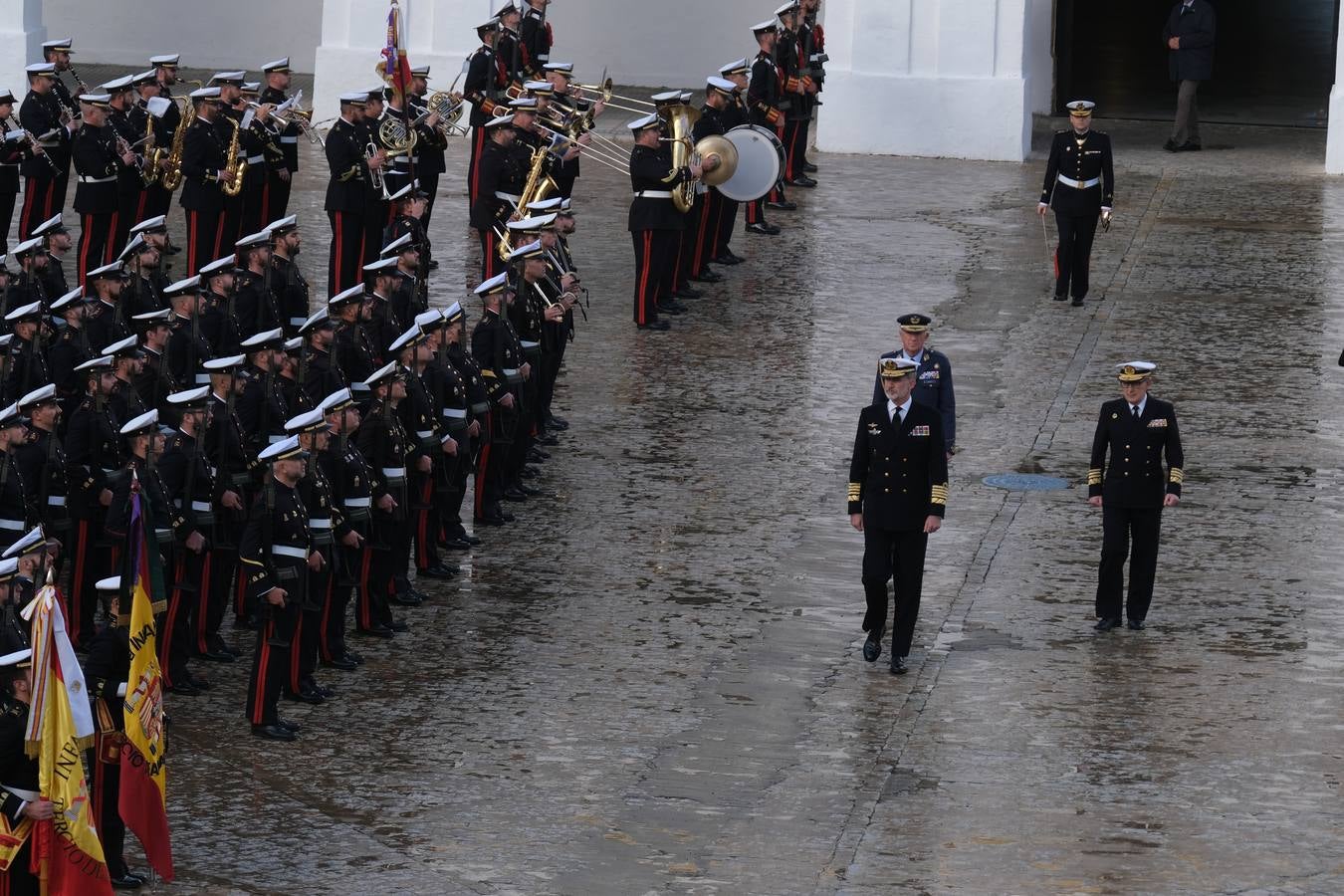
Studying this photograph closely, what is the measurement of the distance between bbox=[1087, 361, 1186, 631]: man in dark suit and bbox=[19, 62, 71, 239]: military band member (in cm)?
865

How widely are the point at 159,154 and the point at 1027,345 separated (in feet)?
20.0

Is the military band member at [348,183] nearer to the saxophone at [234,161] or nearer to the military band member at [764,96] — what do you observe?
the saxophone at [234,161]

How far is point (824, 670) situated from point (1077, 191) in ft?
23.2

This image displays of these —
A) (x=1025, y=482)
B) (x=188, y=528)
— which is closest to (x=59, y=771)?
(x=188, y=528)

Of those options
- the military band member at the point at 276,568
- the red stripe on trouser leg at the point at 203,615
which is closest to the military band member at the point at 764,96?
the red stripe on trouser leg at the point at 203,615

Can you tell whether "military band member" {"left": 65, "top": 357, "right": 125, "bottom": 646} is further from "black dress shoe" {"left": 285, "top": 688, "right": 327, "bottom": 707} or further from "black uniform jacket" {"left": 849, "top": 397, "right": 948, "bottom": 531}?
"black uniform jacket" {"left": 849, "top": 397, "right": 948, "bottom": 531}

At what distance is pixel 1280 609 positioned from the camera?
1089 centimetres

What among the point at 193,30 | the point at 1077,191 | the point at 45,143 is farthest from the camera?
the point at 193,30

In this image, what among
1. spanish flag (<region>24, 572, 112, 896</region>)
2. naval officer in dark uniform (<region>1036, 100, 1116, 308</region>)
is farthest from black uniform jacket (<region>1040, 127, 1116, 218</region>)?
spanish flag (<region>24, 572, 112, 896</region>)

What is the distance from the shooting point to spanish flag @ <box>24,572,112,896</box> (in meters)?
7.63

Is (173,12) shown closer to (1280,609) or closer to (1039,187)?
(1039,187)

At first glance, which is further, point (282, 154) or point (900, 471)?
point (282, 154)

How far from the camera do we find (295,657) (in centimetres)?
973

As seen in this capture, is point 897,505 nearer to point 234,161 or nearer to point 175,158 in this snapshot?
point 234,161
